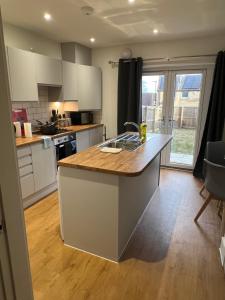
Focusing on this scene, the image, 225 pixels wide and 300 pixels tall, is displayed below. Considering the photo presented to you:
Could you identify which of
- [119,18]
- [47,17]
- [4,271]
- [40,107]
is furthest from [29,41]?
[4,271]

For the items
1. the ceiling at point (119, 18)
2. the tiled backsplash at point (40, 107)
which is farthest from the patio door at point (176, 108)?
the tiled backsplash at point (40, 107)

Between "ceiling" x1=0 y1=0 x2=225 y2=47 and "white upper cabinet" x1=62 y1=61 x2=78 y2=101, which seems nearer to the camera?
"ceiling" x1=0 y1=0 x2=225 y2=47

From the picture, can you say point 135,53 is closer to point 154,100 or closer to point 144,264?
point 154,100

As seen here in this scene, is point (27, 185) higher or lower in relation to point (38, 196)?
higher

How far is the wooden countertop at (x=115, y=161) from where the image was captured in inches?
69.1

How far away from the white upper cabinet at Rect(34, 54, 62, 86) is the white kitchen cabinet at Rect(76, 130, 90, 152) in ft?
3.18

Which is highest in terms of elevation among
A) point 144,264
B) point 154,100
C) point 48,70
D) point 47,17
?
point 47,17

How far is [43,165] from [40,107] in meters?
1.21

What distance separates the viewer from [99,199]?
6.23 ft

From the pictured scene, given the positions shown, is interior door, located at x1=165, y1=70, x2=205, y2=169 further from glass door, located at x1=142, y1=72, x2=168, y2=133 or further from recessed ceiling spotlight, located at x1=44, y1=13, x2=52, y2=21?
recessed ceiling spotlight, located at x1=44, y1=13, x2=52, y2=21

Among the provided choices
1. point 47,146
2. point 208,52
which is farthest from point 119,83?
point 47,146

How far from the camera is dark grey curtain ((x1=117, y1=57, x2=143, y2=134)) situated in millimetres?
4125

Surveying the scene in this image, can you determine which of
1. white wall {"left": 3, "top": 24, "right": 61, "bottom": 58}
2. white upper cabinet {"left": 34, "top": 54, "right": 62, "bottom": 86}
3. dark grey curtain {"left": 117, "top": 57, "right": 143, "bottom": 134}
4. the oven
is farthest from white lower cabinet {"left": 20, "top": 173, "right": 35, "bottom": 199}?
dark grey curtain {"left": 117, "top": 57, "right": 143, "bottom": 134}

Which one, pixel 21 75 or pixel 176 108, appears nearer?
pixel 21 75
